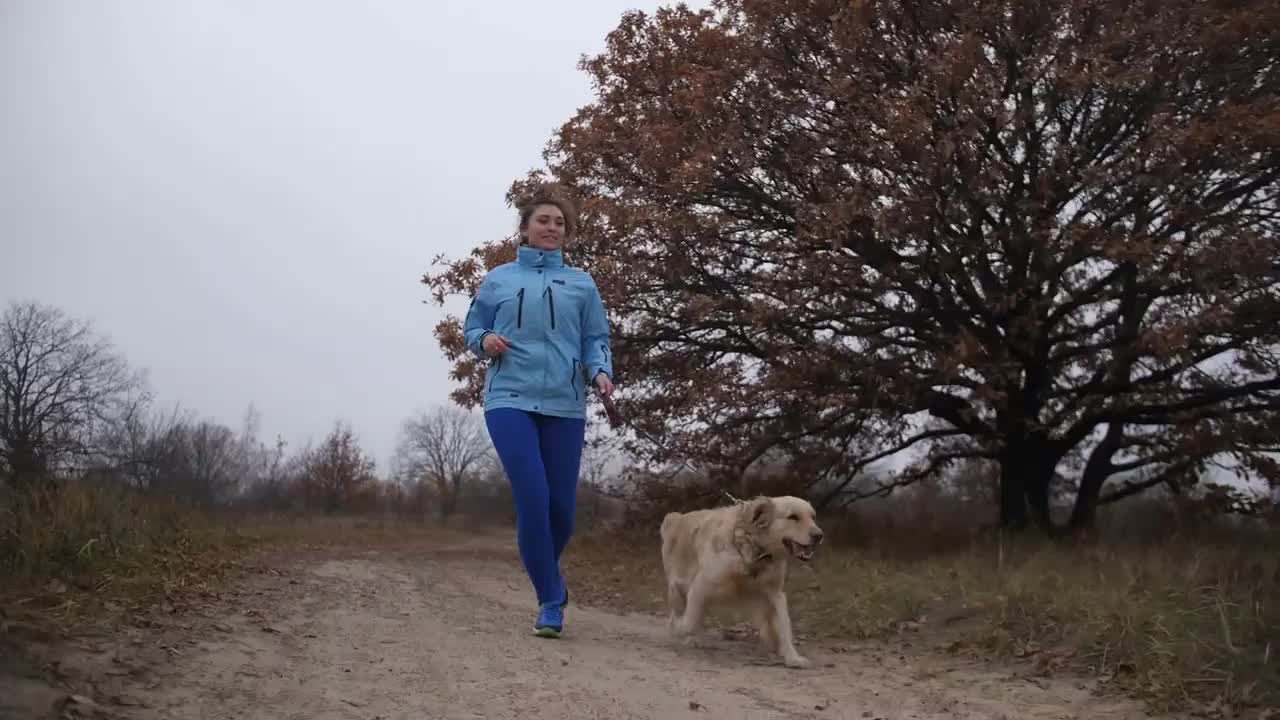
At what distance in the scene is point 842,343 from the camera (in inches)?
397

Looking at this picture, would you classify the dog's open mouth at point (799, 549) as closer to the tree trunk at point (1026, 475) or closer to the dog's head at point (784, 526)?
the dog's head at point (784, 526)

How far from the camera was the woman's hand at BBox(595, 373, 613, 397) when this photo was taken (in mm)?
4801

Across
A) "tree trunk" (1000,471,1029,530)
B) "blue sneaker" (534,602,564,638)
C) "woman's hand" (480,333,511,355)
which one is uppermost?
"woman's hand" (480,333,511,355)

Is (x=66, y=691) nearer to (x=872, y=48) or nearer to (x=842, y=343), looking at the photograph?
(x=842, y=343)

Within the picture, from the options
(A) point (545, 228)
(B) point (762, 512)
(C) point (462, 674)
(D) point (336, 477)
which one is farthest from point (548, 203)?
(D) point (336, 477)

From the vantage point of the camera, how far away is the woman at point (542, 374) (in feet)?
15.7

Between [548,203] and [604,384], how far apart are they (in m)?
1.08

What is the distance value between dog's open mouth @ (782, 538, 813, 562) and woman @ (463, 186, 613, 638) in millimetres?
1200

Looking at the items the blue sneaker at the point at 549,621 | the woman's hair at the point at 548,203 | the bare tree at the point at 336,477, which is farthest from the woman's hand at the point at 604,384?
the bare tree at the point at 336,477

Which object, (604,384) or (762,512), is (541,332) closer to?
(604,384)

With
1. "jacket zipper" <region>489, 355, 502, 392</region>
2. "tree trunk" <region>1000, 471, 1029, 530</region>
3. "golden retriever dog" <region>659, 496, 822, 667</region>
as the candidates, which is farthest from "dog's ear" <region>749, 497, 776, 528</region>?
"tree trunk" <region>1000, 471, 1029, 530</region>

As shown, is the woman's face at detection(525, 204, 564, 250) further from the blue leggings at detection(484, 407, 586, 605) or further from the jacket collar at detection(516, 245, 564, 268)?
the blue leggings at detection(484, 407, 586, 605)

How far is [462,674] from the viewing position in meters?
3.79

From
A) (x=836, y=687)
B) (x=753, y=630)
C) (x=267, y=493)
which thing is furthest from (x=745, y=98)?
(x=267, y=493)
